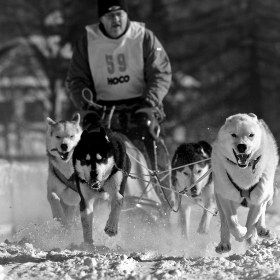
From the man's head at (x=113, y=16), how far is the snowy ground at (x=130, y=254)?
145 centimetres

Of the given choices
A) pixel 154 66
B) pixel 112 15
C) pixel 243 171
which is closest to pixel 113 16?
pixel 112 15

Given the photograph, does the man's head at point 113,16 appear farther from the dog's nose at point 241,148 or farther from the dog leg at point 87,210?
the dog's nose at point 241,148

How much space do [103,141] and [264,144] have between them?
3.38 ft

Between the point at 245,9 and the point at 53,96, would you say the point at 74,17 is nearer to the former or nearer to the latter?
the point at 53,96

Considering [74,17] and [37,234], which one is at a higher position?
[74,17]

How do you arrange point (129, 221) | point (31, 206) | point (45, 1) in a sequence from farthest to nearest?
point (45, 1) → point (31, 206) → point (129, 221)

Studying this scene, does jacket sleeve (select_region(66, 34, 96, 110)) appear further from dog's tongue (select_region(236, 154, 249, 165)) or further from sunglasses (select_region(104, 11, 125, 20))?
dog's tongue (select_region(236, 154, 249, 165))

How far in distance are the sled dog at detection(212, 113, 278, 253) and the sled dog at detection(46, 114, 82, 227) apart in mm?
1301

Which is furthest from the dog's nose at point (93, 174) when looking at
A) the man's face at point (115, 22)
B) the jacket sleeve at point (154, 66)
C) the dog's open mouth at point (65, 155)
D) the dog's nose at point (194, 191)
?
the man's face at point (115, 22)

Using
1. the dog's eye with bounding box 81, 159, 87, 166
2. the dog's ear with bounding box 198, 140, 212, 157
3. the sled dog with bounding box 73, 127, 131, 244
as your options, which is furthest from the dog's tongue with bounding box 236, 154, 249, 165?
the dog's ear with bounding box 198, 140, 212, 157

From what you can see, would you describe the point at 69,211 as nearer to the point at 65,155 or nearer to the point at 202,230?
the point at 65,155

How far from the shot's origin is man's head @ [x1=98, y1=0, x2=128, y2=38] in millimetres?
5633

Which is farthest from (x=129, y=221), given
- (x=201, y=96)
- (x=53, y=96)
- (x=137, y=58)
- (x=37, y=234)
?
(x=201, y=96)

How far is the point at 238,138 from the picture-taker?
13.6ft
